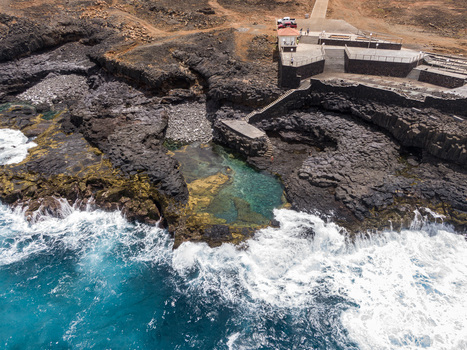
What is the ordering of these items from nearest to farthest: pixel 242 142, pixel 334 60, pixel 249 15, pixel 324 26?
pixel 242 142 < pixel 334 60 < pixel 324 26 < pixel 249 15

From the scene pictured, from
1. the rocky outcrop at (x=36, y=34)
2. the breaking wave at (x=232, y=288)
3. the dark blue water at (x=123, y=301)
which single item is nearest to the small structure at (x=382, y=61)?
the breaking wave at (x=232, y=288)

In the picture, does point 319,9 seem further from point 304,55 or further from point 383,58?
point 383,58

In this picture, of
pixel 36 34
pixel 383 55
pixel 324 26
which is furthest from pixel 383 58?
pixel 36 34

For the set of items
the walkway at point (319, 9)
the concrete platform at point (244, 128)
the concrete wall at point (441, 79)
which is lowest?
the concrete platform at point (244, 128)

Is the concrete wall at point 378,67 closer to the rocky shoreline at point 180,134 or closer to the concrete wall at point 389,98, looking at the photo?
the concrete wall at point 389,98

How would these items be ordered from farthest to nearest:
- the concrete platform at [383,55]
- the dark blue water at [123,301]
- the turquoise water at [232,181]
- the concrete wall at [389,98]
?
1. the concrete platform at [383,55]
2. the concrete wall at [389,98]
3. the turquoise water at [232,181]
4. the dark blue water at [123,301]
